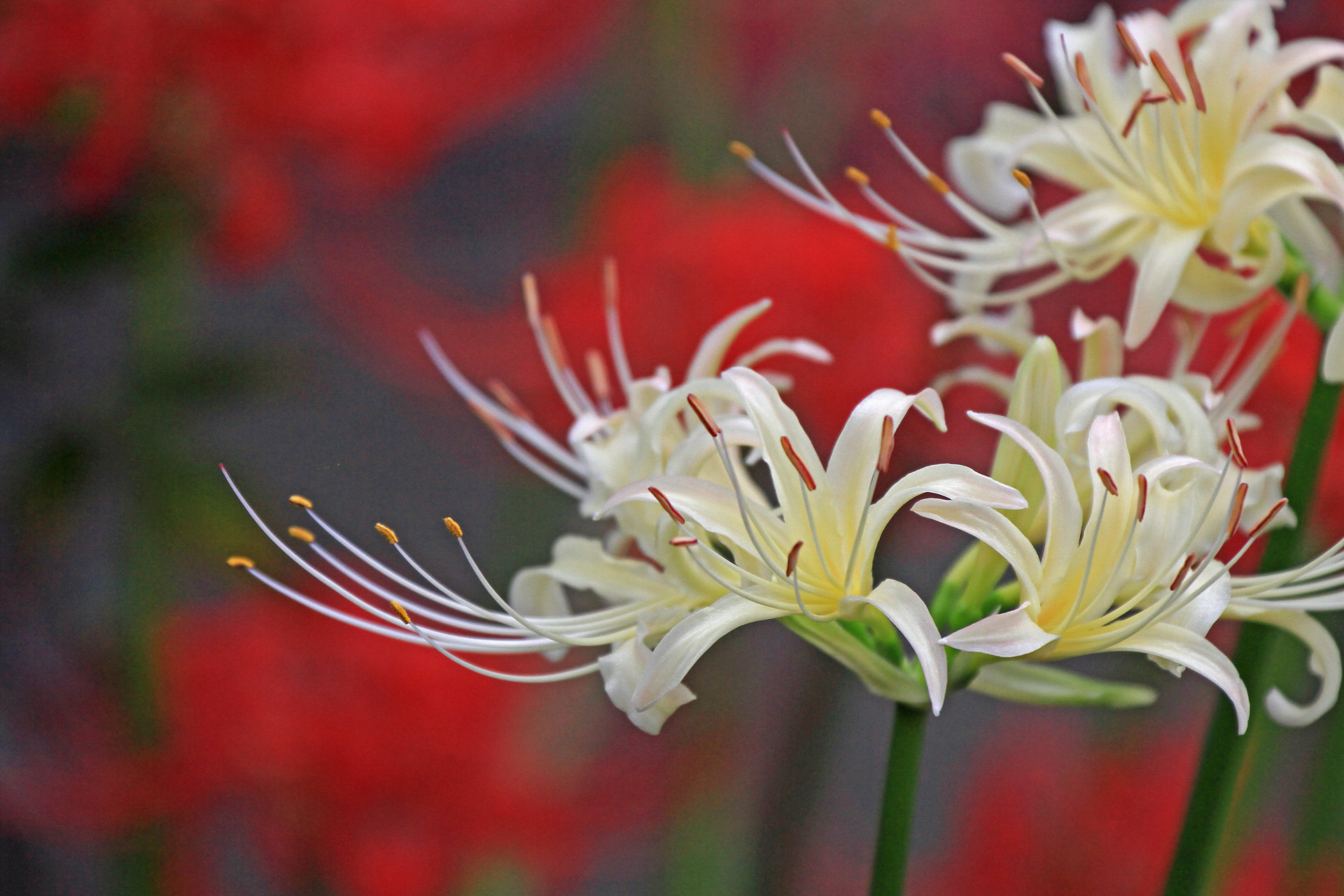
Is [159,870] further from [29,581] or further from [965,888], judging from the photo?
[965,888]

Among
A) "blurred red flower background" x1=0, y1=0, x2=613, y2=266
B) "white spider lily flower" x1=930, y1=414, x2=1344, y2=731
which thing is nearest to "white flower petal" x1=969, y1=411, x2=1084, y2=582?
"white spider lily flower" x1=930, y1=414, x2=1344, y2=731

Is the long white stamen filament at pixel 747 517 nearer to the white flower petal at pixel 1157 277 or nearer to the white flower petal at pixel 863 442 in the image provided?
the white flower petal at pixel 863 442

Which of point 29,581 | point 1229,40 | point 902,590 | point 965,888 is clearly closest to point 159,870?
point 29,581

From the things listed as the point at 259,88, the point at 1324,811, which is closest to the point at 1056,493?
the point at 1324,811

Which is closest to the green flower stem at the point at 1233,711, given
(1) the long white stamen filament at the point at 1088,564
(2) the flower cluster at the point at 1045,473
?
(2) the flower cluster at the point at 1045,473

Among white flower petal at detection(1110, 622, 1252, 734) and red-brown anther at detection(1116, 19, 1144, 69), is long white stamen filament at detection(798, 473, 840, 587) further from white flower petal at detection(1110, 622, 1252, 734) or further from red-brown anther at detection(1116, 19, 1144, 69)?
red-brown anther at detection(1116, 19, 1144, 69)
